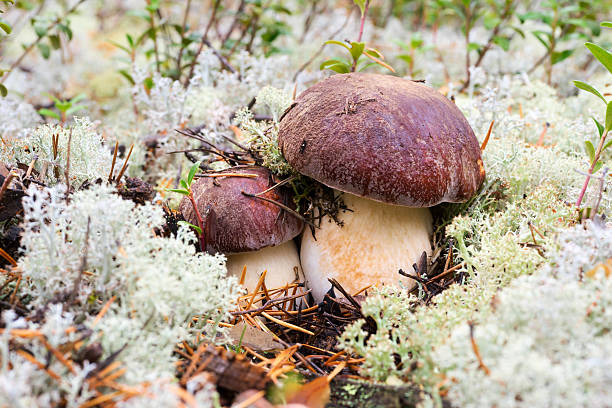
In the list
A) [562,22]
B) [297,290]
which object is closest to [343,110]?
[297,290]

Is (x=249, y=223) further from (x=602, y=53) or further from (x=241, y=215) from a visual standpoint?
(x=602, y=53)

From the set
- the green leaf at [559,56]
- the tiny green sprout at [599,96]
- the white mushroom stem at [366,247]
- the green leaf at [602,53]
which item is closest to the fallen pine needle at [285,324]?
the white mushroom stem at [366,247]

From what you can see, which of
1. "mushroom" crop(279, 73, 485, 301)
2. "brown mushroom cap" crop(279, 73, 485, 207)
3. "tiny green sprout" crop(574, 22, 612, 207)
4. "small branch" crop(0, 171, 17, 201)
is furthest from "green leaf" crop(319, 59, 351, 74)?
"small branch" crop(0, 171, 17, 201)

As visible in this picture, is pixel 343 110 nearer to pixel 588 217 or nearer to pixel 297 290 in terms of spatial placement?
pixel 297 290

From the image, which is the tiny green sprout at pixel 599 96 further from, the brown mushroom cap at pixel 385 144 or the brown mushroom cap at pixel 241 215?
the brown mushroom cap at pixel 241 215

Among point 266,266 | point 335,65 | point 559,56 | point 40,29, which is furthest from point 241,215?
point 559,56

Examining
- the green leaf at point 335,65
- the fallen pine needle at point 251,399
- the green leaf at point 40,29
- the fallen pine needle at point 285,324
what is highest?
the green leaf at point 40,29
